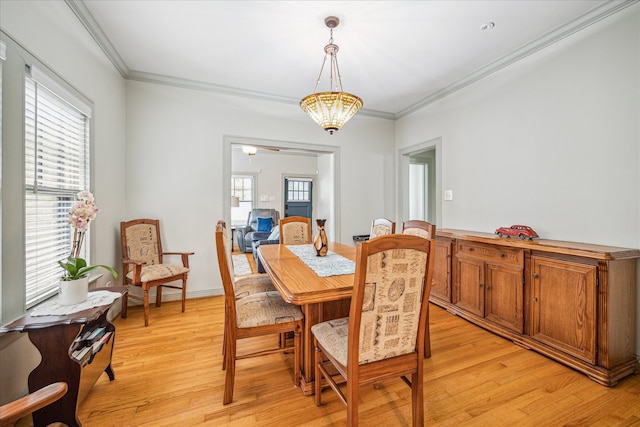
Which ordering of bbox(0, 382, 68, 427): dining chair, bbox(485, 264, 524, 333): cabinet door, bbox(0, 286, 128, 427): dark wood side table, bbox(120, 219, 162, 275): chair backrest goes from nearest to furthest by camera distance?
bbox(0, 382, 68, 427): dining chair < bbox(0, 286, 128, 427): dark wood side table < bbox(485, 264, 524, 333): cabinet door < bbox(120, 219, 162, 275): chair backrest

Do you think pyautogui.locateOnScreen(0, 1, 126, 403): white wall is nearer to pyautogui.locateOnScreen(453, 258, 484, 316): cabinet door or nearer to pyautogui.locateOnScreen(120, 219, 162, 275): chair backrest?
pyautogui.locateOnScreen(120, 219, 162, 275): chair backrest

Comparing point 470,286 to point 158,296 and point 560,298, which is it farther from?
point 158,296

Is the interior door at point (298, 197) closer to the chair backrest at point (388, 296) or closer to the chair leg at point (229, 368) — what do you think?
the chair leg at point (229, 368)

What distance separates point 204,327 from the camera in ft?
9.00

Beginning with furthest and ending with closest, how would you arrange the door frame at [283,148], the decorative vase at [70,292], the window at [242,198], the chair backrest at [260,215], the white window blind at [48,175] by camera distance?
the window at [242,198] < the chair backrest at [260,215] < the door frame at [283,148] < the white window blind at [48,175] < the decorative vase at [70,292]

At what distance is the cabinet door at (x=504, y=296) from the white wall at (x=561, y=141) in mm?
572

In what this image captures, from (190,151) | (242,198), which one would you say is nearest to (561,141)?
(190,151)

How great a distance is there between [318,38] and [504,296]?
291 centimetres

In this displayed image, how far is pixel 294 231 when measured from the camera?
11.1 ft

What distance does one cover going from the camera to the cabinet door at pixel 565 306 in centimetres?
195

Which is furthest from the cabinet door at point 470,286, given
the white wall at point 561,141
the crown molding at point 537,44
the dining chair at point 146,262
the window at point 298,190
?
the window at point 298,190

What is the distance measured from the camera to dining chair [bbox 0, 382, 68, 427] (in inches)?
30.2

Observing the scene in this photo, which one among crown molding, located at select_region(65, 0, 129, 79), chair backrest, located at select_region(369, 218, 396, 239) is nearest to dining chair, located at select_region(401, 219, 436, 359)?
chair backrest, located at select_region(369, 218, 396, 239)

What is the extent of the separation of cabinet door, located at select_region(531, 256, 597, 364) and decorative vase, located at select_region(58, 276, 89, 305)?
3230 mm
